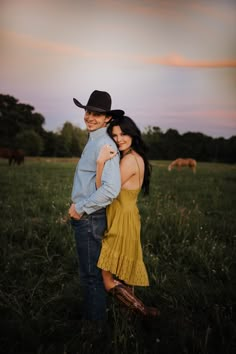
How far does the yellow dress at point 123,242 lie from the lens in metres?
2.76

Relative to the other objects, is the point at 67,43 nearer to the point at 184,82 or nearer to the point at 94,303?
the point at 184,82

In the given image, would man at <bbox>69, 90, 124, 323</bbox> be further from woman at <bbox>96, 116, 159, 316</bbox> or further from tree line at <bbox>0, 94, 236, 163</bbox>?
tree line at <bbox>0, 94, 236, 163</bbox>

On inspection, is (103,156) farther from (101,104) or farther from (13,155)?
(13,155)

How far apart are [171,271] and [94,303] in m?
1.60

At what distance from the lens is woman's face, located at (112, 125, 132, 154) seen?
2.79 metres

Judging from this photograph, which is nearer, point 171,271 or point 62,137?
point 171,271

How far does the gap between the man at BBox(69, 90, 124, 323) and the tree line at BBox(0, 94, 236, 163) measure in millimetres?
17614

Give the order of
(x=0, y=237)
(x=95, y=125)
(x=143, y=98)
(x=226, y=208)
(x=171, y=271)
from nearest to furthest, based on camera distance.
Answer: (x=95, y=125)
(x=171, y=271)
(x=0, y=237)
(x=226, y=208)
(x=143, y=98)

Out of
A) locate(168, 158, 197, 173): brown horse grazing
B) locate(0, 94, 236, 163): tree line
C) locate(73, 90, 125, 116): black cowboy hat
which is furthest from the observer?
locate(0, 94, 236, 163): tree line

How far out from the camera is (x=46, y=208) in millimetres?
6645

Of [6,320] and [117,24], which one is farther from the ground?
[117,24]

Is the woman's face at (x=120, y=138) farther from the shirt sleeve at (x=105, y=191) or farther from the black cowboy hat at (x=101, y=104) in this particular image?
the shirt sleeve at (x=105, y=191)

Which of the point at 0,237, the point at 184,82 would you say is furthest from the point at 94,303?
the point at 184,82

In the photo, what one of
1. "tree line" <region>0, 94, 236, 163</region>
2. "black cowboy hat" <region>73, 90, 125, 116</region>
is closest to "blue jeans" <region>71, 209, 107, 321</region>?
"black cowboy hat" <region>73, 90, 125, 116</region>
